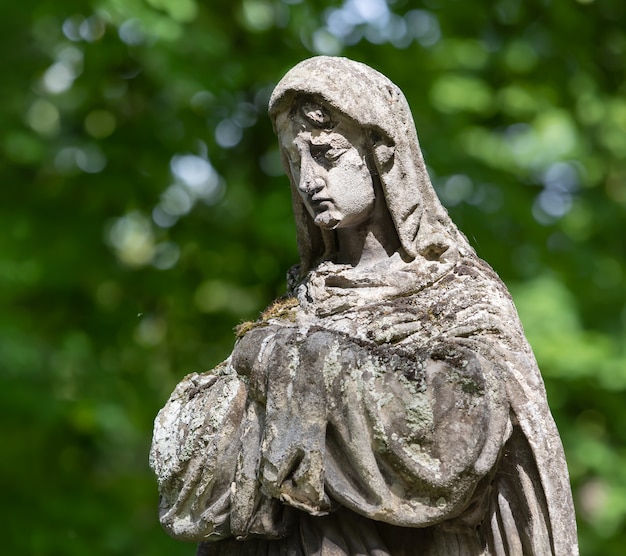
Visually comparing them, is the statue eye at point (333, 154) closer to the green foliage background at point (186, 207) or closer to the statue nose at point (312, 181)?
the statue nose at point (312, 181)

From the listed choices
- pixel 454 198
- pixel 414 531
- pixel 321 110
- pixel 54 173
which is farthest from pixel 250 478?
pixel 54 173

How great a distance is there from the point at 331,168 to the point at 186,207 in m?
5.32

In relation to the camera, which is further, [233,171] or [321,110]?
[233,171]

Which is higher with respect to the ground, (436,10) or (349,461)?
(436,10)

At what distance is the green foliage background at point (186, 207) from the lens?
28.8 feet

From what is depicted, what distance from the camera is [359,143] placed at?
4355 millimetres

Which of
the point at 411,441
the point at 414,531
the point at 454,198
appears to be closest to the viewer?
the point at 411,441

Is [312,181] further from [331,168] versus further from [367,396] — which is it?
[367,396]

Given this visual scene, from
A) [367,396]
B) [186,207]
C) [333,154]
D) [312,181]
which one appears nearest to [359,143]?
[333,154]

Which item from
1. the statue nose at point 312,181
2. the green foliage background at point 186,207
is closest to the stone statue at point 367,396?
the statue nose at point 312,181

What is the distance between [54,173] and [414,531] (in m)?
6.30

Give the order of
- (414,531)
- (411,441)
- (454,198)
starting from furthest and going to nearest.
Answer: (454,198), (414,531), (411,441)

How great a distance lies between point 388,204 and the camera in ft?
14.3

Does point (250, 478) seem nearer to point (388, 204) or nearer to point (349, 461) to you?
point (349, 461)
